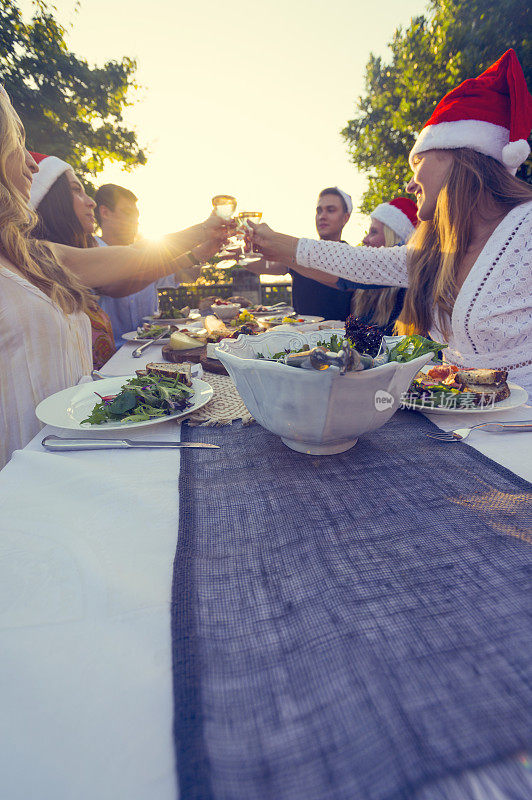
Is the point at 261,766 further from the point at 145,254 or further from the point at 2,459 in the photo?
the point at 145,254

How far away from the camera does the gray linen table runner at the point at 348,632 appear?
0.35 metres

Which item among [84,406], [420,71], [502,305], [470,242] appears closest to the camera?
[84,406]

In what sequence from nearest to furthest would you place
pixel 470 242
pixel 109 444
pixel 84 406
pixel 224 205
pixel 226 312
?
1. pixel 109 444
2. pixel 84 406
3. pixel 470 242
4. pixel 224 205
5. pixel 226 312

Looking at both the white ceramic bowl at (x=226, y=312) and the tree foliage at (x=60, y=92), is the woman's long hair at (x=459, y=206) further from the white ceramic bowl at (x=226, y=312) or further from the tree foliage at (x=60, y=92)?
the tree foliage at (x=60, y=92)

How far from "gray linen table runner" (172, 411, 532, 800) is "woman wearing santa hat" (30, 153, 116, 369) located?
2.49 m

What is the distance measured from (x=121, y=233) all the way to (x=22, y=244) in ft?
12.7

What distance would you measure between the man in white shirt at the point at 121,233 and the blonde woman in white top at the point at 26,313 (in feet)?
8.37

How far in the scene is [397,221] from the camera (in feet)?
15.1

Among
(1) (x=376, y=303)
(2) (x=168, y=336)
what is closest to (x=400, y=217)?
(1) (x=376, y=303)

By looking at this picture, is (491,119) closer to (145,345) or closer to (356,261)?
(356,261)

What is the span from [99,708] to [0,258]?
6.87 ft

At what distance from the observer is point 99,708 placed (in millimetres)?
409

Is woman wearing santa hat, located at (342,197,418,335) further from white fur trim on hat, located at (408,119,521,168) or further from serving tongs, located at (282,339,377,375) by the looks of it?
serving tongs, located at (282,339,377,375)

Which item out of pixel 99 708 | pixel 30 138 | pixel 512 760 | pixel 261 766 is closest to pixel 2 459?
pixel 99 708
